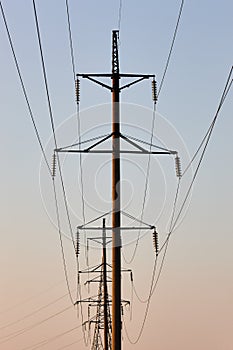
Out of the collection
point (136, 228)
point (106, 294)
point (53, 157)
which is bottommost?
point (136, 228)

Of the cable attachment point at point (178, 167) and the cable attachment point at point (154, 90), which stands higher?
the cable attachment point at point (154, 90)

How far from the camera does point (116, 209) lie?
74.0 feet

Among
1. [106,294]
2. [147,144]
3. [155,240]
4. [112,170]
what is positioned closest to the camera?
[147,144]

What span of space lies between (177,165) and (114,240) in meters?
2.62

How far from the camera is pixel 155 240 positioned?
24828 millimetres

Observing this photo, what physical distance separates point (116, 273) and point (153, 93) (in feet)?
15.9

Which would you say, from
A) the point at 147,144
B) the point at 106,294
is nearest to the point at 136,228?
the point at 147,144

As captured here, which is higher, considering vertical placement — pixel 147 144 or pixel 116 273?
pixel 147 144

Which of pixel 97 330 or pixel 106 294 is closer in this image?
pixel 106 294

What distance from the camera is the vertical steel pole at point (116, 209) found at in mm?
21469

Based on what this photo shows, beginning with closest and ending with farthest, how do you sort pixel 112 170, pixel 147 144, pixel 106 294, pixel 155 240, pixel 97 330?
pixel 147 144
pixel 112 170
pixel 155 240
pixel 106 294
pixel 97 330

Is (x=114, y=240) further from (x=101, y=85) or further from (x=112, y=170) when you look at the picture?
(x=101, y=85)

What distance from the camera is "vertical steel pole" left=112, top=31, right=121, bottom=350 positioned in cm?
2147

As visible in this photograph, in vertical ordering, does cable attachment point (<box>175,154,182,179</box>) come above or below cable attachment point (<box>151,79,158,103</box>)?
below
